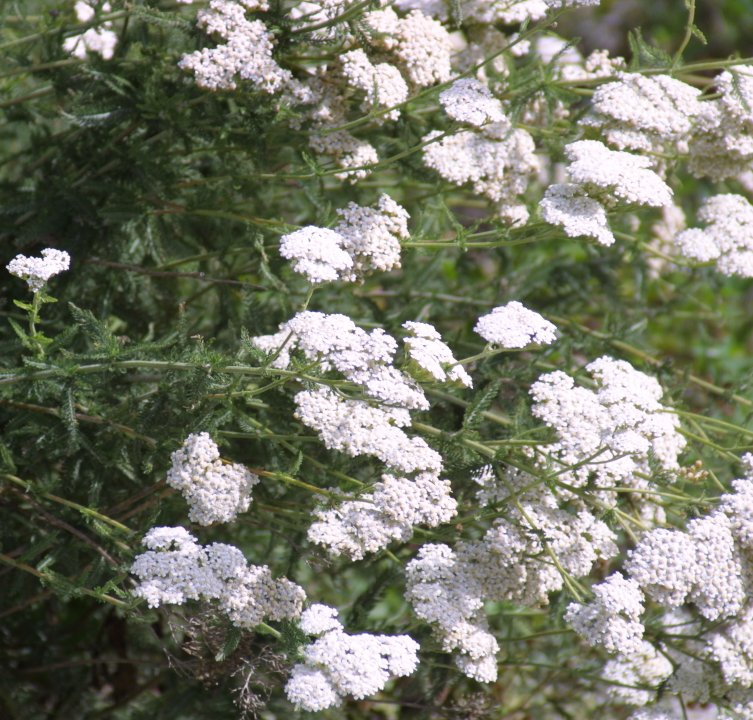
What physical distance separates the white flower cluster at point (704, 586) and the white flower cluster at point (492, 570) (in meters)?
0.15

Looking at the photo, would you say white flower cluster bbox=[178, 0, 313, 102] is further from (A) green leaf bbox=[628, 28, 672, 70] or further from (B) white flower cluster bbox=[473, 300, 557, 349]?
(A) green leaf bbox=[628, 28, 672, 70]

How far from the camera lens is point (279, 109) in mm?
3275

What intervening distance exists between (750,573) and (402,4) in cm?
237

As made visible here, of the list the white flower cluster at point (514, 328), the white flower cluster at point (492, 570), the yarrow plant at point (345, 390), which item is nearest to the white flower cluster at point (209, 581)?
the yarrow plant at point (345, 390)

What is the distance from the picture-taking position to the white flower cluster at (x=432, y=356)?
2.72 m

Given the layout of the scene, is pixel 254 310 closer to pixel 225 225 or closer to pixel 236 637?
pixel 225 225

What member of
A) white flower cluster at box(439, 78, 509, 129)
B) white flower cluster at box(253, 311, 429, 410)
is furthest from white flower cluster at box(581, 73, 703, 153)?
white flower cluster at box(253, 311, 429, 410)

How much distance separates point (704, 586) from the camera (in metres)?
2.90

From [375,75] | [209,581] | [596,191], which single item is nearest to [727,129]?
[596,191]

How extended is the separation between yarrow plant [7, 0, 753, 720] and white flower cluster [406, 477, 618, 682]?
11 mm

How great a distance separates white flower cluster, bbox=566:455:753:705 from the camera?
111 inches

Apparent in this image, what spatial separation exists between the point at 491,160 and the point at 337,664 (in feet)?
5.98

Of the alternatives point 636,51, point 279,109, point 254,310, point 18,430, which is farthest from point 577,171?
point 18,430

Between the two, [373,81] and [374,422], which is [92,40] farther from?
[374,422]
